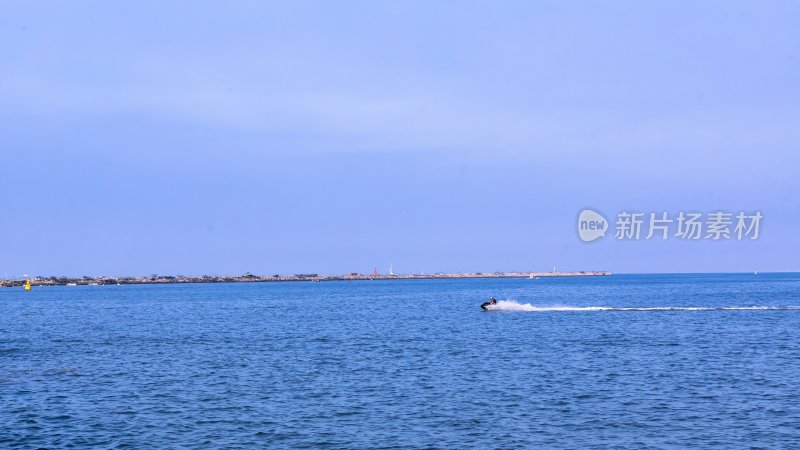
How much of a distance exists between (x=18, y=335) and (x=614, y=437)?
239ft

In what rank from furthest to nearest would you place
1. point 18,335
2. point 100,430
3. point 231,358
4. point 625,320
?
point 625,320, point 18,335, point 231,358, point 100,430

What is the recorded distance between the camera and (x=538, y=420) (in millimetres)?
34406

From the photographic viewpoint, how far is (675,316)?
329 feet

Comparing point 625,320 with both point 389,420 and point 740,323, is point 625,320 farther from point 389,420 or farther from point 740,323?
point 389,420

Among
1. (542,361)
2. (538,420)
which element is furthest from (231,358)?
(538,420)

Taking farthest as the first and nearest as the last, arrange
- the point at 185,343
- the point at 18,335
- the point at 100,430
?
the point at 18,335, the point at 185,343, the point at 100,430

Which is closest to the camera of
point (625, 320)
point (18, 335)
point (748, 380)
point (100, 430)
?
point (100, 430)

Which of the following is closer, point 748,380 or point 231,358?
point 748,380

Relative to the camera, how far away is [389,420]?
1373 inches

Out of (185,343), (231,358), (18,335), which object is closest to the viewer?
(231,358)

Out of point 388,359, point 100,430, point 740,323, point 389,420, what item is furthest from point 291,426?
point 740,323

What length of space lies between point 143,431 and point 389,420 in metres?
11.0

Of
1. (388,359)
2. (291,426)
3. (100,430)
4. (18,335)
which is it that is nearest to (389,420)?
(291,426)

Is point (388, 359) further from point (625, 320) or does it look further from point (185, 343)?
point (625, 320)
